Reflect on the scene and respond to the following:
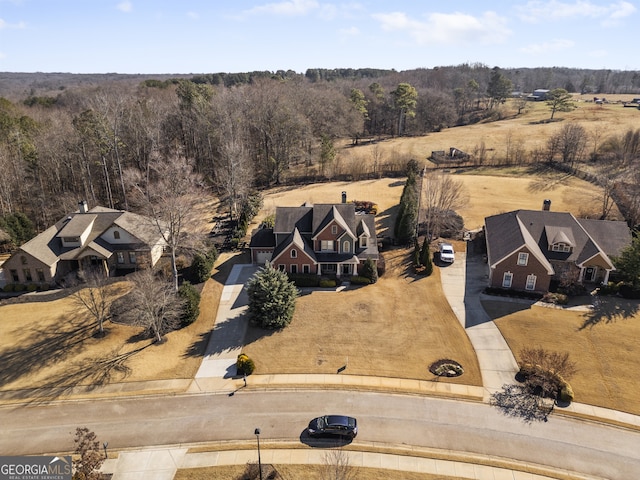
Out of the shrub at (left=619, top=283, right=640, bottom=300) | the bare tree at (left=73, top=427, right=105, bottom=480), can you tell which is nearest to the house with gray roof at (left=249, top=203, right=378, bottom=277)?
the shrub at (left=619, top=283, right=640, bottom=300)

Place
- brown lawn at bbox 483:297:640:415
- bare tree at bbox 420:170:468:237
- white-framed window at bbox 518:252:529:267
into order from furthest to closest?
bare tree at bbox 420:170:468:237 → white-framed window at bbox 518:252:529:267 → brown lawn at bbox 483:297:640:415

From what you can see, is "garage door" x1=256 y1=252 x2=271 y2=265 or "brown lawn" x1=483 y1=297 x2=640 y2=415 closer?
"brown lawn" x1=483 y1=297 x2=640 y2=415

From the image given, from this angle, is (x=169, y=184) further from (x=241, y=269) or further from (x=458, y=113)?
(x=458, y=113)

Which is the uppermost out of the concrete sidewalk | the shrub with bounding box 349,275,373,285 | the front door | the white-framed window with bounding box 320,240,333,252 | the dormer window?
the dormer window

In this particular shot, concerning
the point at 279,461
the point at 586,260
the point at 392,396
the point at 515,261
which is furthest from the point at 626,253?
the point at 279,461

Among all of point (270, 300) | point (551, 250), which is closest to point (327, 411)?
point (270, 300)

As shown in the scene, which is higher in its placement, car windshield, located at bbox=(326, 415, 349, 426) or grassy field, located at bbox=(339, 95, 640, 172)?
grassy field, located at bbox=(339, 95, 640, 172)

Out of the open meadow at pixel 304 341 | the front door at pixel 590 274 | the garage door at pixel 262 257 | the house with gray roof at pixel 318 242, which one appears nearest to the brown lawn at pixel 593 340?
the open meadow at pixel 304 341

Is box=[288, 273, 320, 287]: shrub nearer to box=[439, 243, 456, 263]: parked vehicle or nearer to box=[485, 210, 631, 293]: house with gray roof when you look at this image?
box=[439, 243, 456, 263]: parked vehicle
